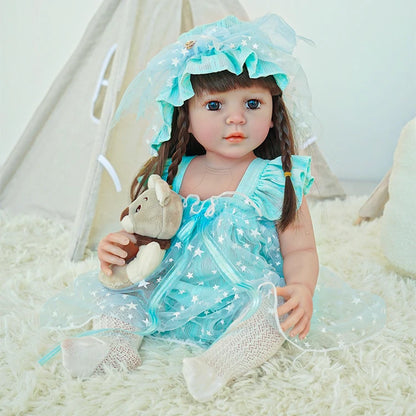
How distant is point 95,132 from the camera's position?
187cm

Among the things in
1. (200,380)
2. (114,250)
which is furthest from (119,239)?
(200,380)

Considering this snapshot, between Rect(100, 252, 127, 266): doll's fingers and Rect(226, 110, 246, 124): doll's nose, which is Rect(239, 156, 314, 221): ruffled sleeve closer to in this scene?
Rect(226, 110, 246, 124): doll's nose

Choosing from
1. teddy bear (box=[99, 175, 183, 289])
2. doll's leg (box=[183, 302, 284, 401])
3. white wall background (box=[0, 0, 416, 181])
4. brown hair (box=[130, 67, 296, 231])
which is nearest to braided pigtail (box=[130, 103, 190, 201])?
brown hair (box=[130, 67, 296, 231])

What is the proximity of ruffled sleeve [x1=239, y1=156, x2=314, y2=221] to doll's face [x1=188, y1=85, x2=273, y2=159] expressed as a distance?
0.06 meters

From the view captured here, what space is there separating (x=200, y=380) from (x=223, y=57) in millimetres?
569

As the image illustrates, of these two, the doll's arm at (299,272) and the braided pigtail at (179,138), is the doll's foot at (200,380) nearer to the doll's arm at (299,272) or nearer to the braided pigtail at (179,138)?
the doll's arm at (299,272)

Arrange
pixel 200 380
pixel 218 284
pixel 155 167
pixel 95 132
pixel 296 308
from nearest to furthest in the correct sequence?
pixel 200 380 → pixel 296 308 → pixel 218 284 → pixel 155 167 → pixel 95 132

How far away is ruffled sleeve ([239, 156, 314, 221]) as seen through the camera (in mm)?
1062

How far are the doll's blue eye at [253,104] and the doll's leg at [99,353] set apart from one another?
0.49m

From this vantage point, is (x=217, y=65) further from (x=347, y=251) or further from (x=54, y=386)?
(x=347, y=251)

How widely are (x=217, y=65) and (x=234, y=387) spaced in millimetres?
566

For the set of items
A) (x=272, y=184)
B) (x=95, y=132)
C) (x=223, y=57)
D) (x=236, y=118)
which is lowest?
(x=95, y=132)

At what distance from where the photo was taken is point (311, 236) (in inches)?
43.1

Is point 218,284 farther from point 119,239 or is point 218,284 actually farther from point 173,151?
point 173,151
